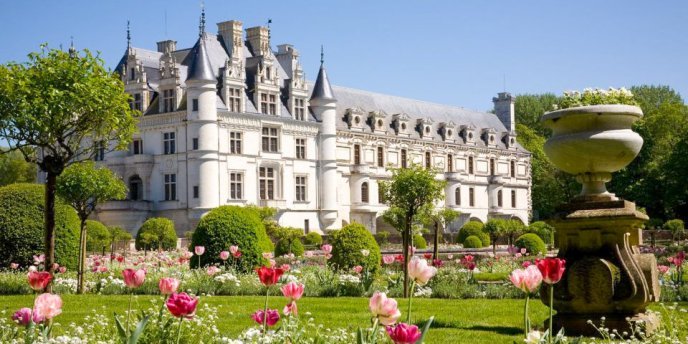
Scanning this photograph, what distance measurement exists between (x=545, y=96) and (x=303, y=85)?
1468 inches

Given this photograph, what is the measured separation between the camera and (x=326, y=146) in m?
50.7

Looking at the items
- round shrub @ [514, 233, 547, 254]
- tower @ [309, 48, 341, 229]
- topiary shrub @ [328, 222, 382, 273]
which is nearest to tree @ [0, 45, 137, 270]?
topiary shrub @ [328, 222, 382, 273]

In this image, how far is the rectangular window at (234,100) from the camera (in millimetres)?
45500

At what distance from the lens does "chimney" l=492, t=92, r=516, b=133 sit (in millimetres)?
68750

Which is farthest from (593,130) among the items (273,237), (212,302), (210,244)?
(273,237)

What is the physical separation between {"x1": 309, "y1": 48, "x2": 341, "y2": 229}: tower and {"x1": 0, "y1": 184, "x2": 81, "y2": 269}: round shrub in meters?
30.8

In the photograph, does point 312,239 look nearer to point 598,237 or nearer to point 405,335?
point 598,237

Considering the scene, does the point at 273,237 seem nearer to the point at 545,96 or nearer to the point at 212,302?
the point at 212,302

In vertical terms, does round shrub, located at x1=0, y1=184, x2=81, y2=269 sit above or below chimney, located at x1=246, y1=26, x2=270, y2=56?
below

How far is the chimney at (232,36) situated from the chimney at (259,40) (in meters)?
0.89

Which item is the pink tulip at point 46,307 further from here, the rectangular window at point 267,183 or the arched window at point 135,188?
the arched window at point 135,188

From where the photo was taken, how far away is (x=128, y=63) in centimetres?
4622

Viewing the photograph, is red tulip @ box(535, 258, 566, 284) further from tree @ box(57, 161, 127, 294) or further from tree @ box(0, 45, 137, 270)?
tree @ box(57, 161, 127, 294)

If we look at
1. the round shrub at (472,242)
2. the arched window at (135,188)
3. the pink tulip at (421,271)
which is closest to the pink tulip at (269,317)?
the pink tulip at (421,271)
